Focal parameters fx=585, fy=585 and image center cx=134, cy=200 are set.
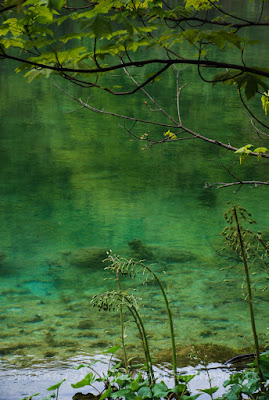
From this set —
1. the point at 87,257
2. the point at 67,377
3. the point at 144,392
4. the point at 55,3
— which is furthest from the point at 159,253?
the point at 55,3

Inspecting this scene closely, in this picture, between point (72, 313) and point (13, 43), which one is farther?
point (72, 313)

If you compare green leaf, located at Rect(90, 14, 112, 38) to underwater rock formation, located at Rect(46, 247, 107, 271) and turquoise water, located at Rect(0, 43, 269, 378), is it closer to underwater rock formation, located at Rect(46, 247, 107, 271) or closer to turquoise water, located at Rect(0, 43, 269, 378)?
turquoise water, located at Rect(0, 43, 269, 378)

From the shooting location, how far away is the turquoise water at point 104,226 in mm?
2355

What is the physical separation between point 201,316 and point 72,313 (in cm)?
55

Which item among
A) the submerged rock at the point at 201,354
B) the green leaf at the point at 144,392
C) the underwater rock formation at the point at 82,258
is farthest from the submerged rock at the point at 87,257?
the green leaf at the point at 144,392

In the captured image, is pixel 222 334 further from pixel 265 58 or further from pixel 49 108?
pixel 265 58

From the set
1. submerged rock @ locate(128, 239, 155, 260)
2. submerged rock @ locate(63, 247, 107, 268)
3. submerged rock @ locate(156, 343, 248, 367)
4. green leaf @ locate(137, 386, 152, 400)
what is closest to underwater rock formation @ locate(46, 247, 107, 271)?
submerged rock @ locate(63, 247, 107, 268)

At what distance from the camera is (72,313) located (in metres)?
2.48

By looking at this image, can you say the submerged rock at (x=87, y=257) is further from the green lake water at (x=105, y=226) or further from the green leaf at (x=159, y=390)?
the green leaf at (x=159, y=390)

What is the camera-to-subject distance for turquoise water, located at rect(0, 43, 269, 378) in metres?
2.36

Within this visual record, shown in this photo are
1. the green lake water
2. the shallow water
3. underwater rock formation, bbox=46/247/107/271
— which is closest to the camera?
the shallow water

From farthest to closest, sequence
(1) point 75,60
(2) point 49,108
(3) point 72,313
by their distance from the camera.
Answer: (2) point 49,108 → (3) point 72,313 → (1) point 75,60

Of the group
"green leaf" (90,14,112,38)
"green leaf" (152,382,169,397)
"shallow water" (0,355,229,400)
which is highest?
"green leaf" (90,14,112,38)

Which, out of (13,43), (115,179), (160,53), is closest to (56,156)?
(115,179)
